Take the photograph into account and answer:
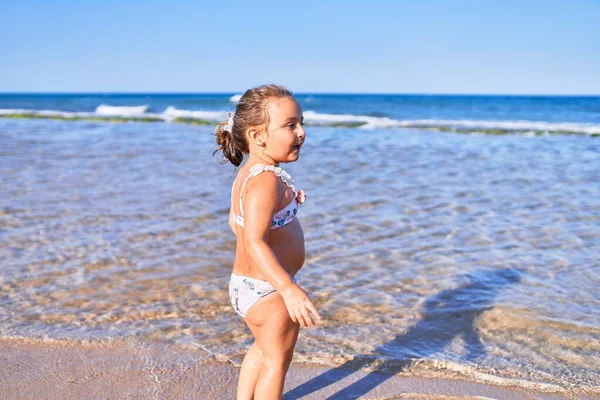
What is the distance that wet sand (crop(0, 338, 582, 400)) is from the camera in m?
2.68

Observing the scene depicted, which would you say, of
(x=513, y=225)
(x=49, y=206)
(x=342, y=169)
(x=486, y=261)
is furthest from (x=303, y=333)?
(x=342, y=169)

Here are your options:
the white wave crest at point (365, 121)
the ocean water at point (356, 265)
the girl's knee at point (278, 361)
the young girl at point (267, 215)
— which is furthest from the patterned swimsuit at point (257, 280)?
the white wave crest at point (365, 121)

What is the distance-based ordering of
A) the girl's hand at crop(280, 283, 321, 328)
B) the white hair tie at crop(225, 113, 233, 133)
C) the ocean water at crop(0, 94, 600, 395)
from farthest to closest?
the ocean water at crop(0, 94, 600, 395)
the white hair tie at crop(225, 113, 233, 133)
the girl's hand at crop(280, 283, 321, 328)

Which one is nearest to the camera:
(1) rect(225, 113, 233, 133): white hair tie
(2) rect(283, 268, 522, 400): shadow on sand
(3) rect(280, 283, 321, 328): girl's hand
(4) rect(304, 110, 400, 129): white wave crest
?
(3) rect(280, 283, 321, 328): girl's hand

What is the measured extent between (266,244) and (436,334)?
163 centimetres

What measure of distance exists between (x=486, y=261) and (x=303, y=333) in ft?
6.58

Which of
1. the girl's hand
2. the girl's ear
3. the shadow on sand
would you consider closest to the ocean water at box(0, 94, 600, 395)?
the shadow on sand

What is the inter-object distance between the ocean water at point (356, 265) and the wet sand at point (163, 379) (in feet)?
0.29

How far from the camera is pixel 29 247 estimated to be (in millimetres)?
4766

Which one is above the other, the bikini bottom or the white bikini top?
the white bikini top

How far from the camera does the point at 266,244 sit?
2.17 metres

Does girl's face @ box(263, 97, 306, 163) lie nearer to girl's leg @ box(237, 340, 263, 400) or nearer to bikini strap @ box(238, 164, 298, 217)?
bikini strap @ box(238, 164, 298, 217)

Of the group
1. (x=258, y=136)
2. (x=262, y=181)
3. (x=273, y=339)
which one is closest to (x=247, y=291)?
(x=273, y=339)

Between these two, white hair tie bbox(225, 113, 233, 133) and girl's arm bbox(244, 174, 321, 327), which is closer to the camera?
girl's arm bbox(244, 174, 321, 327)
